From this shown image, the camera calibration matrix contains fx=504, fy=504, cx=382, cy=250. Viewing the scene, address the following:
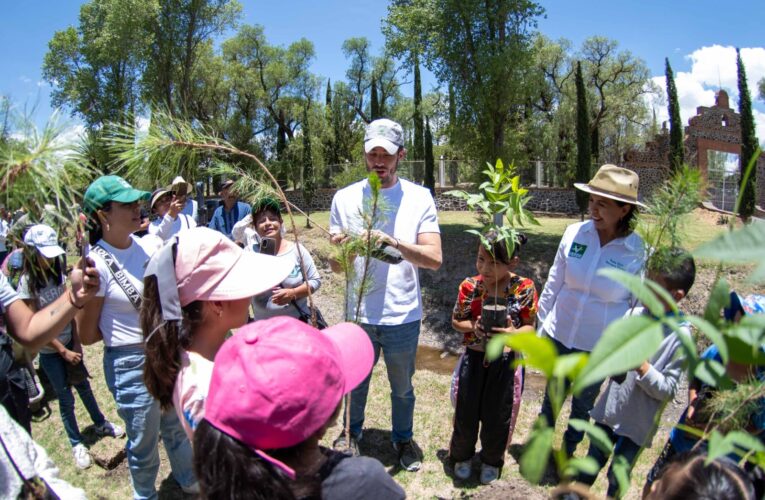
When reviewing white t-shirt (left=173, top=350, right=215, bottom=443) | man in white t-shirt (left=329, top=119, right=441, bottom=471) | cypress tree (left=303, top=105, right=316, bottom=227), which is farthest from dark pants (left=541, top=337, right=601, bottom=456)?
cypress tree (left=303, top=105, right=316, bottom=227)

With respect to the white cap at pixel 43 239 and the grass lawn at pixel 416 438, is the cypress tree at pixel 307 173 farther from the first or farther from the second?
the white cap at pixel 43 239

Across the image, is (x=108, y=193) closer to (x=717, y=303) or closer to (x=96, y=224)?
(x=96, y=224)

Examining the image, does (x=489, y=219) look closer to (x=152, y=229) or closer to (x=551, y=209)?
(x=152, y=229)

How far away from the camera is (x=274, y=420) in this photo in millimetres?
1068

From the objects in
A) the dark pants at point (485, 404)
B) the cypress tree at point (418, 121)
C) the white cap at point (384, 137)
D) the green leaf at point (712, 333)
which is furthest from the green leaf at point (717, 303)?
the cypress tree at point (418, 121)

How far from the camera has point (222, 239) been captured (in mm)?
1596

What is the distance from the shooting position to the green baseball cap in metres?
2.60

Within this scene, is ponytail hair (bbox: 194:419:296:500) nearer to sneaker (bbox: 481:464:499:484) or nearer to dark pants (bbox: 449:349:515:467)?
dark pants (bbox: 449:349:515:467)

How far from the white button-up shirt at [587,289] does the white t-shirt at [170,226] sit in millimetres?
2966

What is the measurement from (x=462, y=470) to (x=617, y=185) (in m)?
2.02

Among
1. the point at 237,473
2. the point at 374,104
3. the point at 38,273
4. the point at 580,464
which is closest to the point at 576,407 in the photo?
the point at 237,473

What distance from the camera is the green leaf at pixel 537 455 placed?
520mm

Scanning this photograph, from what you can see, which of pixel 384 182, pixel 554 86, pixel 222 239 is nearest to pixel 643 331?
pixel 222 239

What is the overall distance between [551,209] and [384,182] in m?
20.5
